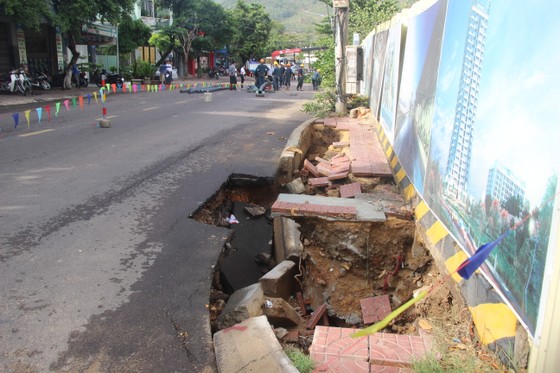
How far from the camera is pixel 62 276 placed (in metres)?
3.89

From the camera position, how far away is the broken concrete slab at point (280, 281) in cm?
447

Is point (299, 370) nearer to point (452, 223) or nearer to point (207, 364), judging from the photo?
point (207, 364)

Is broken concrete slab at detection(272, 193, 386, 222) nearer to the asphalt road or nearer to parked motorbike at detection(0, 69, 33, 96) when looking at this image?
the asphalt road

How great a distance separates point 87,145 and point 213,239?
18.1ft

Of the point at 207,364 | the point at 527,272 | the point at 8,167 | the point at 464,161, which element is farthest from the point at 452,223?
the point at 8,167

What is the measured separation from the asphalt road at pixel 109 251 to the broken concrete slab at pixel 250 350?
9cm

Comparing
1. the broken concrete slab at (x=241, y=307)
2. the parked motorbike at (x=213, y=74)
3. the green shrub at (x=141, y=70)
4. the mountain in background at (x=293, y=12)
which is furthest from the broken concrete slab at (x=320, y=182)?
the mountain in background at (x=293, y=12)

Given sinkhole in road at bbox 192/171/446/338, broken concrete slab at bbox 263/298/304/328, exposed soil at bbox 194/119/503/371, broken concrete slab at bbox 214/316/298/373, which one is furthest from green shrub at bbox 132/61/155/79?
broken concrete slab at bbox 214/316/298/373

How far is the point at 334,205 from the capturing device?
5.68 metres

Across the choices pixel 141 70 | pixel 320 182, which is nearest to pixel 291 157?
pixel 320 182

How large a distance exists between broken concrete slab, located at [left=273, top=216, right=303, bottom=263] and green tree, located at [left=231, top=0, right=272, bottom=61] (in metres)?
55.4

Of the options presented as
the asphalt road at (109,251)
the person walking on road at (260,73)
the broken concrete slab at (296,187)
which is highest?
the person walking on road at (260,73)

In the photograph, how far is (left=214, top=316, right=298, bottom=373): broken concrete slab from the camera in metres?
2.89

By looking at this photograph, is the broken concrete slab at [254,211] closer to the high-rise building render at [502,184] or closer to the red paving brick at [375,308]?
the red paving brick at [375,308]
